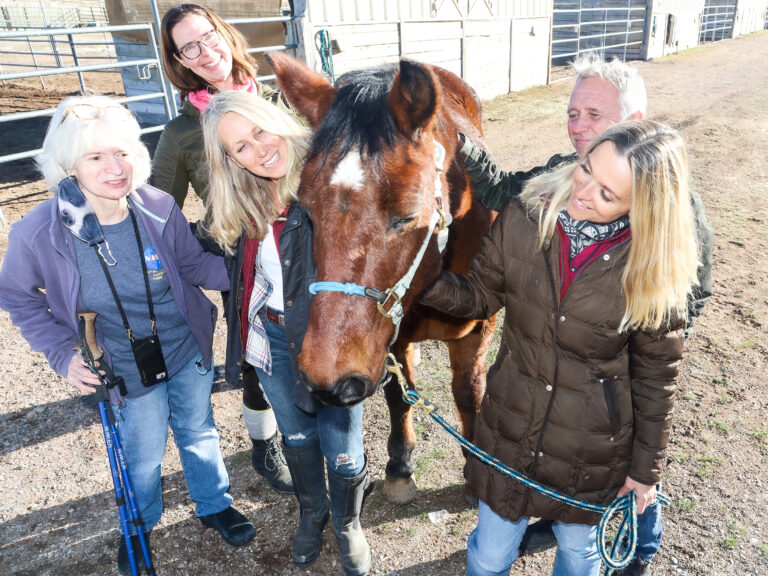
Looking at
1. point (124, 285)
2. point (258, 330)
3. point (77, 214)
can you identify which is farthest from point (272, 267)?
point (77, 214)

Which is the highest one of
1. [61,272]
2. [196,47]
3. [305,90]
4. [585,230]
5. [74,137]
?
[196,47]

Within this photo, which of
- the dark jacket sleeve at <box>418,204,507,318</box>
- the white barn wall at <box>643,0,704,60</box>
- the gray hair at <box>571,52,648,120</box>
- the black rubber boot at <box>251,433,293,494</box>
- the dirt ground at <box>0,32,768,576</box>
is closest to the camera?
the dark jacket sleeve at <box>418,204,507,318</box>

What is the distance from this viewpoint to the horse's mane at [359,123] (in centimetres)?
165

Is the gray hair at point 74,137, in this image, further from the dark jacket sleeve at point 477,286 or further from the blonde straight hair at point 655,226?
the blonde straight hair at point 655,226

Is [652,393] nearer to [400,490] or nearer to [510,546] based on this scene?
[510,546]

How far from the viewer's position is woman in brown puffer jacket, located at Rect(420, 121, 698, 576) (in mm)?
1547

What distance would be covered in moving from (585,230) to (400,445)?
178 cm

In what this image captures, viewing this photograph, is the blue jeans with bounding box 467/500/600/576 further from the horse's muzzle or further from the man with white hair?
the horse's muzzle

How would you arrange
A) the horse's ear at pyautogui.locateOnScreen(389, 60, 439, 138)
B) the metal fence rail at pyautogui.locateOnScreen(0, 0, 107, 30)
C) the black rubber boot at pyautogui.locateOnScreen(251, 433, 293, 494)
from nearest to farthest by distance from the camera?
the horse's ear at pyautogui.locateOnScreen(389, 60, 439, 138) → the black rubber boot at pyautogui.locateOnScreen(251, 433, 293, 494) → the metal fence rail at pyautogui.locateOnScreen(0, 0, 107, 30)

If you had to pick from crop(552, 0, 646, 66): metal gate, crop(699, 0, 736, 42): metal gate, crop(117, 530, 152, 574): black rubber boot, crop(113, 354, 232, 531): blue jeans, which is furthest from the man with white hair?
crop(699, 0, 736, 42): metal gate

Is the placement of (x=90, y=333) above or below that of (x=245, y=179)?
below

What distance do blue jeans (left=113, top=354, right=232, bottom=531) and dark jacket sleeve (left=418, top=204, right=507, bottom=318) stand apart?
4.16 feet

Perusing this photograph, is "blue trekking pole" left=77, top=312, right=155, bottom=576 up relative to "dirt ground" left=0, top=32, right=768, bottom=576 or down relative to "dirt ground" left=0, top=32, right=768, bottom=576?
up

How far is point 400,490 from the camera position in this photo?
2828 millimetres
